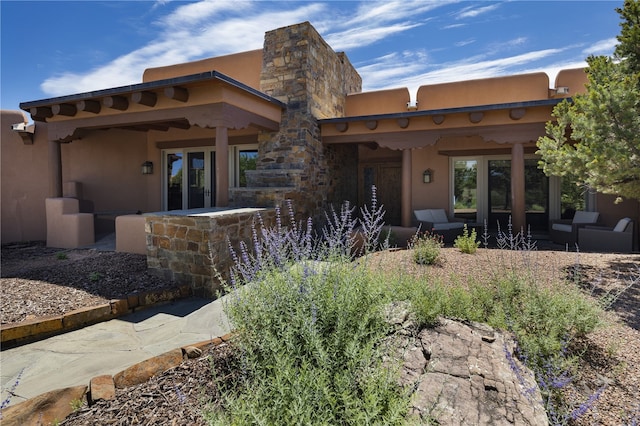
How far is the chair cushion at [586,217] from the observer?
7.55 metres

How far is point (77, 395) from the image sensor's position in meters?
2.03

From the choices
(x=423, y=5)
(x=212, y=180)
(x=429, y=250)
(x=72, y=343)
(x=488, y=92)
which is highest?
(x=423, y=5)

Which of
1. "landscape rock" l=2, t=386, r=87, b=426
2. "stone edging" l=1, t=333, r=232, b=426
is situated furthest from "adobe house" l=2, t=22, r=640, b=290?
"landscape rock" l=2, t=386, r=87, b=426

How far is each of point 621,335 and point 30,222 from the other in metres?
10.7

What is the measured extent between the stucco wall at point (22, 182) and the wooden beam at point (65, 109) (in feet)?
4.61

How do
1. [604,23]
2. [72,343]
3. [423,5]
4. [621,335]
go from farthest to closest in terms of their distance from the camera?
[423,5] → [604,23] → [72,343] → [621,335]

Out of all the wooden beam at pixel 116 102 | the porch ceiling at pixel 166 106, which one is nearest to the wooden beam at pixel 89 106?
the porch ceiling at pixel 166 106

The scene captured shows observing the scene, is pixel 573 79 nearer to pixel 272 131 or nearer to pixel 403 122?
pixel 403 122

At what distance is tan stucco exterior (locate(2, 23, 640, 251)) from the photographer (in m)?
6.39

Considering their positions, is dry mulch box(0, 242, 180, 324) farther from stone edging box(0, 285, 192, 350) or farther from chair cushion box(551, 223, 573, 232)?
chair cushion box(551, 223, 573, 232)

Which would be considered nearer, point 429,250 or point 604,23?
point 429,250

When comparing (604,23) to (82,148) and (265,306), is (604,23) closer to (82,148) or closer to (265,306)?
(265,306)

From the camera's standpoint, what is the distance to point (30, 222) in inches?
303

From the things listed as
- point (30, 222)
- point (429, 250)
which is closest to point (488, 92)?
point (429, 250)
